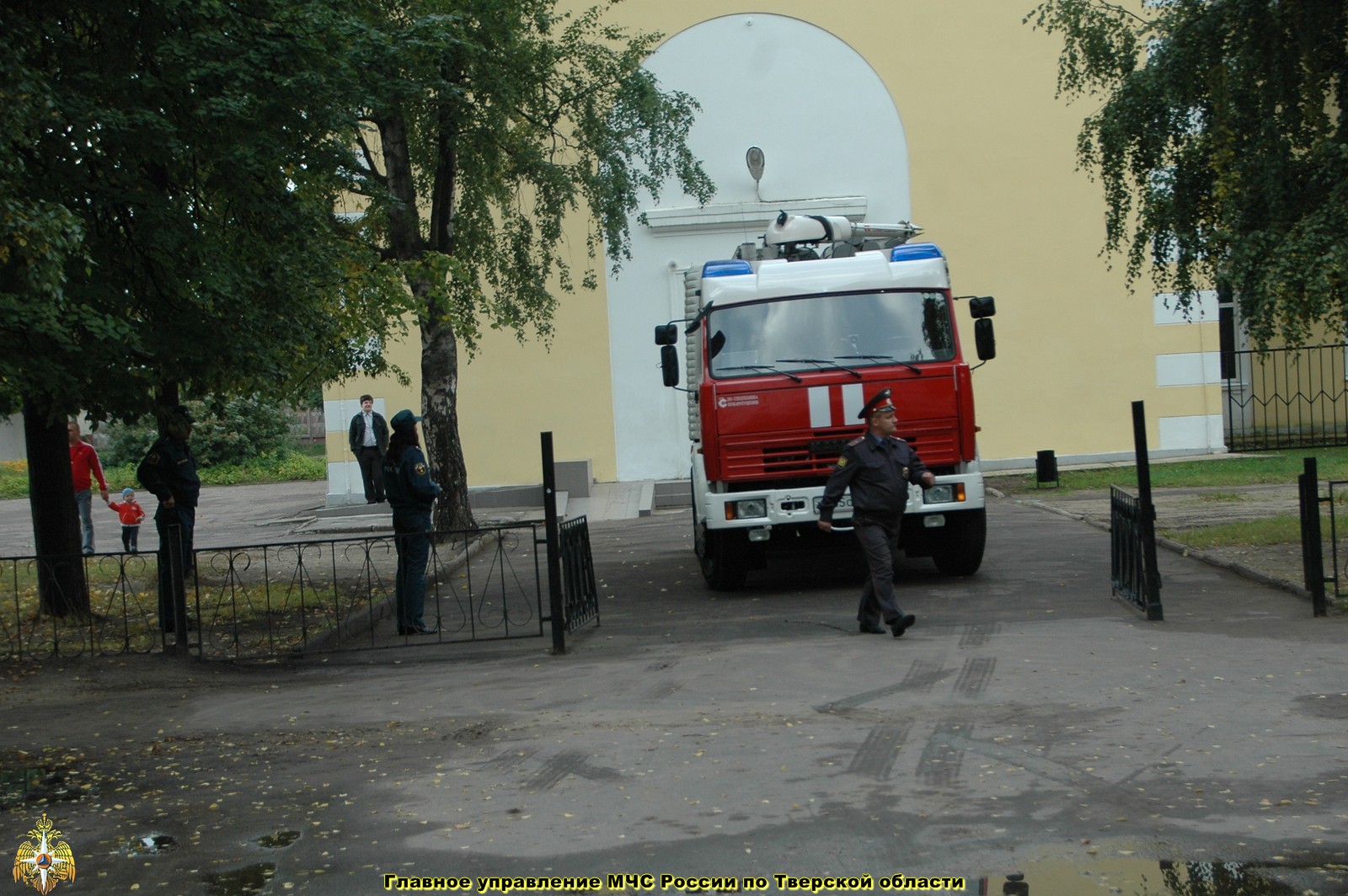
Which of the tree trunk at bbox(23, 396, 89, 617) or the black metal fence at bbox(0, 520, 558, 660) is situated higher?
the tree trunk at bbox(23, 396, 89, 617)

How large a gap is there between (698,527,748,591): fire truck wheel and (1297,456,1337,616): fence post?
4.84 meters

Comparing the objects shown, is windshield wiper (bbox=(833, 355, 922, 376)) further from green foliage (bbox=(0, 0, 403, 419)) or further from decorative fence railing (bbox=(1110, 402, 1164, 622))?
green foliage (bbox=(0, 0, 403, 419))

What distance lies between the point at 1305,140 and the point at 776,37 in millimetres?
16497

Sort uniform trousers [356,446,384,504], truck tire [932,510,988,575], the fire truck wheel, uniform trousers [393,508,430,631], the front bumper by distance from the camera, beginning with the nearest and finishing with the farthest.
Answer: uniform trousers [393,508,430,631] < the front bumper < truck tire [932,510,988,575] < the fire truck wheel < uniform trousers [356,446,384,504]

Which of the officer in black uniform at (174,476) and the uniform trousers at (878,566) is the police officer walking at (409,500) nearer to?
the officer in black uniform at (174,476)

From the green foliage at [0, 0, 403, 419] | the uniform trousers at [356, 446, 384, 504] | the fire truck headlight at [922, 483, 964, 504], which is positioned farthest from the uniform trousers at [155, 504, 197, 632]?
the uniform trousers at [356, 446, 384, 504]

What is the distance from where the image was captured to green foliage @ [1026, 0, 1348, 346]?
36.7 ft

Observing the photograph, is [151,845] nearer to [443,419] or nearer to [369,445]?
[443,419]

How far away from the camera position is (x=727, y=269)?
13617 mm

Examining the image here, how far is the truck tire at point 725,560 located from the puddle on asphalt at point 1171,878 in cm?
806

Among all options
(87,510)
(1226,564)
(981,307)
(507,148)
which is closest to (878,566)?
(981,307)

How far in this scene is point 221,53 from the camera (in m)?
10.6

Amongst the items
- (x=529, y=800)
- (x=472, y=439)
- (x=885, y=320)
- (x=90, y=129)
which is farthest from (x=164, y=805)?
(x=472, y=439)

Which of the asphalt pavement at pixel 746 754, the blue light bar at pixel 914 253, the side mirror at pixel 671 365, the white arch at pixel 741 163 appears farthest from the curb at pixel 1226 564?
the white arch at pixel 741 163
